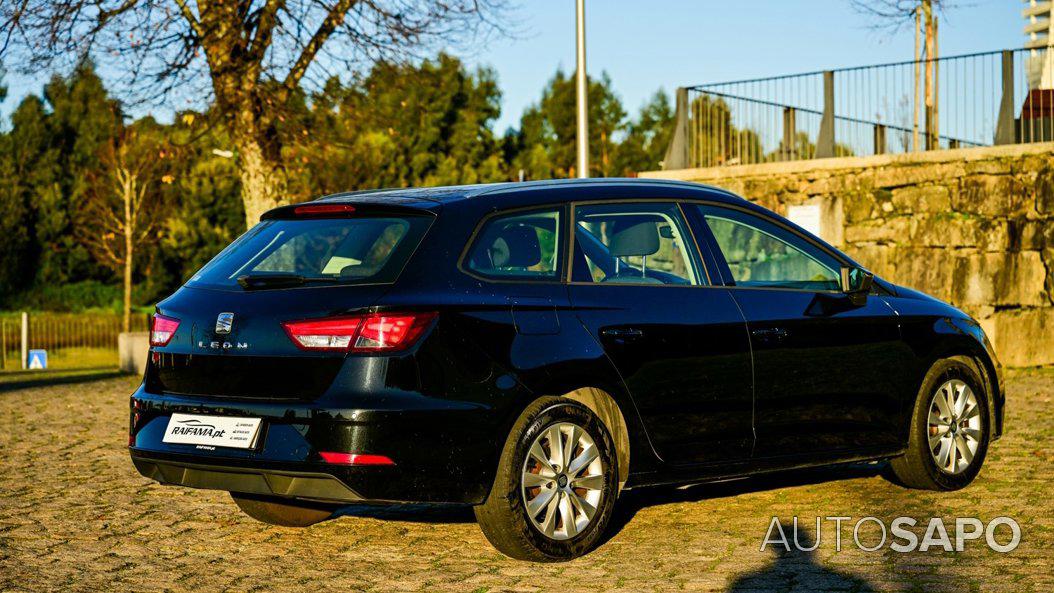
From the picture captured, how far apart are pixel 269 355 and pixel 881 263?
1386 cm

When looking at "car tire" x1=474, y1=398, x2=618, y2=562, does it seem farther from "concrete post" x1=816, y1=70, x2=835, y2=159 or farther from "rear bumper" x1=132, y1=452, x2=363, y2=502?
"concrete post" x1=816, y1=70, x2=835, y2=159

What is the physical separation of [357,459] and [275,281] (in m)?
0.88

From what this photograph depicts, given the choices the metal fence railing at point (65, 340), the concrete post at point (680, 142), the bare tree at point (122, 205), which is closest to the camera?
the concrete post at point (680, 142)

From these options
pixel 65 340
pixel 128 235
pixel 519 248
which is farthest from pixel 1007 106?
pixel 128 235

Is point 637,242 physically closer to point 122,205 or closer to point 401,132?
point 122,205

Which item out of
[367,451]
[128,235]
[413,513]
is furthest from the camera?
[128,235]

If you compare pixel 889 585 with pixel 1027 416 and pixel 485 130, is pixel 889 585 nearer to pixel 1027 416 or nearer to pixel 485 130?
pixel 1027 416

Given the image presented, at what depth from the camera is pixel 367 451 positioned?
5.38 m

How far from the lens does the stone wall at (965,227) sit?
1698 centimetres

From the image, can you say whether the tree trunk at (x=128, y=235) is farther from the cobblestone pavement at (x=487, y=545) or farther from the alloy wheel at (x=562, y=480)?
the alloy wheel at (x=562, y=480)

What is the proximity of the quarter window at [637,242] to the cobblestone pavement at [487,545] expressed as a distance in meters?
1.23

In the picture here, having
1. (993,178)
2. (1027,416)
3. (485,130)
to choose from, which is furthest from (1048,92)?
(485,130)

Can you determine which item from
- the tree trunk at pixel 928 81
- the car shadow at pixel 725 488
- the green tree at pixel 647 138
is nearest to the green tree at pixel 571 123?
the green tree at pixel 647 138

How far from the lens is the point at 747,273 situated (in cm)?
696
